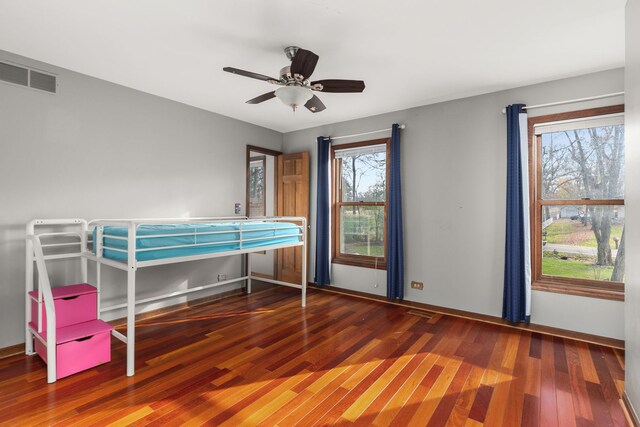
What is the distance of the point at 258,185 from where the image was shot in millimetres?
5316

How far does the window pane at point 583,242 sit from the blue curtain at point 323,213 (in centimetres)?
251

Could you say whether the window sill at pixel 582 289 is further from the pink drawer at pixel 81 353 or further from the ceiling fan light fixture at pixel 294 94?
the pink drawer at pixel 81 353

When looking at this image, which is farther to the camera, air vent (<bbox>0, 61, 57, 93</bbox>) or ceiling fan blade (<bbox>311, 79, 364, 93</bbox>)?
air vent (<bbox>0, 61, 57, 93</bbox>)

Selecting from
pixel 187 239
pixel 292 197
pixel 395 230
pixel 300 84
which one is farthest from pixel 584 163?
pixel 187 239

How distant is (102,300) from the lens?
119 inches

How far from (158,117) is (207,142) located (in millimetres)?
635

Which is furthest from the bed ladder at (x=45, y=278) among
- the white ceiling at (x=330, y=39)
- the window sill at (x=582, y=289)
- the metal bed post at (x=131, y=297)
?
the window sill at (x=582, y=289)

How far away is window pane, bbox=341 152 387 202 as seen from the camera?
4.20 m

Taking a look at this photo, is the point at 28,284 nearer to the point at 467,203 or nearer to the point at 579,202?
the point at 467,203

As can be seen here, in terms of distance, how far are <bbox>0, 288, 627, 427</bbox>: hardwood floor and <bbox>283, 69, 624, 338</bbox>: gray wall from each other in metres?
0.33

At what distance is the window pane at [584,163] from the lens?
278 centimetres

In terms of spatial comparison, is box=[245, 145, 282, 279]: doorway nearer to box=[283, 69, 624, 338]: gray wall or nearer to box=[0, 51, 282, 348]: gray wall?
box=[0, 51, 282, 348]: gray wall

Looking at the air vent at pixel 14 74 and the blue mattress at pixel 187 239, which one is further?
the air vent at pixel 14 74

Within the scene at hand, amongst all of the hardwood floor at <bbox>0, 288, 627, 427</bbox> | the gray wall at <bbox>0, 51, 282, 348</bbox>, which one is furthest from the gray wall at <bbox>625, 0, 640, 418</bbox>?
the gray wall at <bbox>0, 51, 282, 348</bbox>
